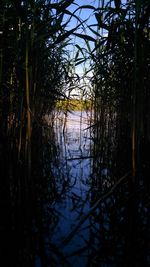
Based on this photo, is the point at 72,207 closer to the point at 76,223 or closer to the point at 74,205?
the point at 74,205

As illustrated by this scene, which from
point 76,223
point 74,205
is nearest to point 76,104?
point 74,205

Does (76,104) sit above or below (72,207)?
above

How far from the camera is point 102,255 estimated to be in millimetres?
1055

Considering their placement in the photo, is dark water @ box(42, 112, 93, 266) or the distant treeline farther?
the distant treeline

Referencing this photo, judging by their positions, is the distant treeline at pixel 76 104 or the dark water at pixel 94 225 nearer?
the dark water at pixel 94 225

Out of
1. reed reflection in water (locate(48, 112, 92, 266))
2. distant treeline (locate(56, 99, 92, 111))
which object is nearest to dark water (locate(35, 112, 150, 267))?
reed reflection in water (locate(48, 112, 92, 266))

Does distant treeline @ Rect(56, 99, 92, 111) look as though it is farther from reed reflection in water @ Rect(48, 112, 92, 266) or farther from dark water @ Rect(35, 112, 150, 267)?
dark water @ Rect(35, 112, 150, 267)

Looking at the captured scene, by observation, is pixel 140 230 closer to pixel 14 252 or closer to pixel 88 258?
pixel 88 258

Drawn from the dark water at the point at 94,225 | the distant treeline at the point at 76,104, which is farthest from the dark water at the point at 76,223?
the distant treeline at the point at 76,104

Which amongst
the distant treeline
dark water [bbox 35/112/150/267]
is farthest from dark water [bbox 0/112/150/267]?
the distant treeline

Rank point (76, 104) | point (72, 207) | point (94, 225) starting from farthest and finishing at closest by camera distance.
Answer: point (76, 104)
point (72, 207)
point (94, 225)

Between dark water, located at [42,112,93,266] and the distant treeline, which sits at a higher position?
the distant treeline

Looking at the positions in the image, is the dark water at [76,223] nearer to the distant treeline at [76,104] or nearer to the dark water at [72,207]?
the dark water at [72,207]

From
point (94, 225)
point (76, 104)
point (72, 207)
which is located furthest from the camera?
point (76, 104)
